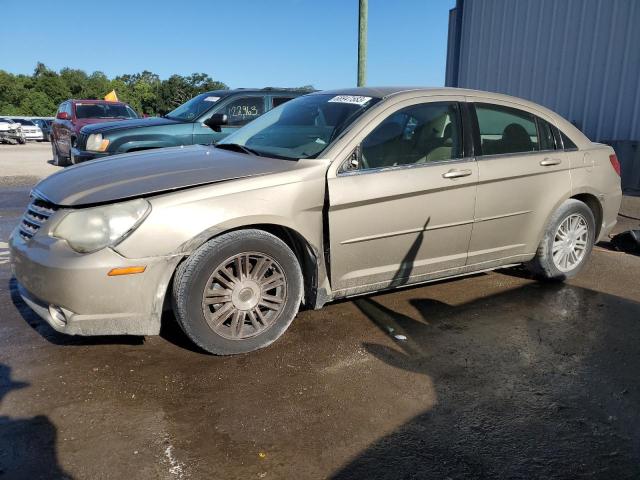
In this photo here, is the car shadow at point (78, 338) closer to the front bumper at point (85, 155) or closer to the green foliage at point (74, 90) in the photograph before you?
the front bumper at point (85, 155)

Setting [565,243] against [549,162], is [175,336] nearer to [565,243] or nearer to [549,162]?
[549,162]

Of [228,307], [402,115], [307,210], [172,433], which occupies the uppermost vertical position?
[402,115]

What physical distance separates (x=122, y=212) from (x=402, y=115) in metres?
2.05

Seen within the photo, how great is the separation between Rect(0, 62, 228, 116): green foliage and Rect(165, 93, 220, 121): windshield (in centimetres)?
6091

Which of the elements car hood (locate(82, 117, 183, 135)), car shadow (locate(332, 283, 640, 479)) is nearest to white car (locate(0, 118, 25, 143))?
car hood (locate(82, 117, 183, 135))

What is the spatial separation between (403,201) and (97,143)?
5.49 m

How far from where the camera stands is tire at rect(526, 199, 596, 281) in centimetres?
448

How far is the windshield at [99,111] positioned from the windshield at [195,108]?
543cm

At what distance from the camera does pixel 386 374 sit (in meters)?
3.08

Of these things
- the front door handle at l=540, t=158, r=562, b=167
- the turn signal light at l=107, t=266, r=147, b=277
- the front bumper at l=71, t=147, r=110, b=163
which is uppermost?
the front door handle at l=540, t=158, r=562, b=167

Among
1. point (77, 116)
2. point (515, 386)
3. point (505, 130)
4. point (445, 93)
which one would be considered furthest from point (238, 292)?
point (77, 116)

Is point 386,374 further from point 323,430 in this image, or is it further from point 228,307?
point 228,307

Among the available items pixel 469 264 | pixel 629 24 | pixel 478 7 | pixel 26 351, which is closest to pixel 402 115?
pixel 469 264

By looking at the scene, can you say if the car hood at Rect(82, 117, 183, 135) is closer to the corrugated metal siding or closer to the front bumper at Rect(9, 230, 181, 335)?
the front bumper at Rect(9, 230, 181, 335)
